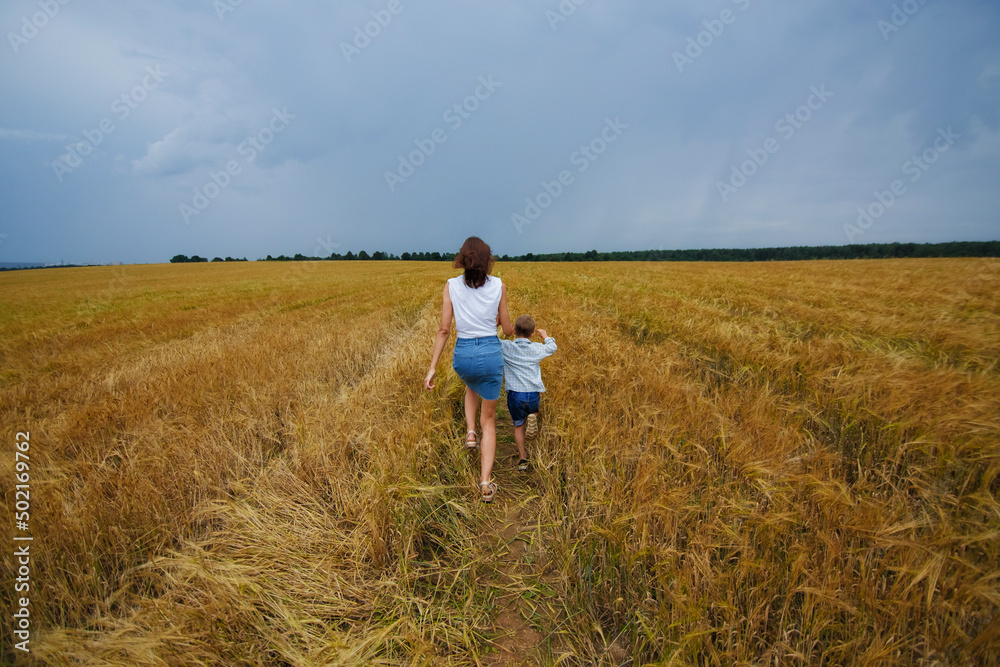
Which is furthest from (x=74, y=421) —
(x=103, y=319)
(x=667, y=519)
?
(x=103, y=319)

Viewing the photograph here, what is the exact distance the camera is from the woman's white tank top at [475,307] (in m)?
2.80

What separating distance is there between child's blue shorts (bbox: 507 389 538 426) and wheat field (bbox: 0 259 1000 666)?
265 millimetres

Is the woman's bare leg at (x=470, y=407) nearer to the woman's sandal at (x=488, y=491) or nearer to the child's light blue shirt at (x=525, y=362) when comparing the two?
the child's light blue shirt at (x=525, y=362)

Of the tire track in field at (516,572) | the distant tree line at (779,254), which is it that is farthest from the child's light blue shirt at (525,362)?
the distant tree line at (779,254)

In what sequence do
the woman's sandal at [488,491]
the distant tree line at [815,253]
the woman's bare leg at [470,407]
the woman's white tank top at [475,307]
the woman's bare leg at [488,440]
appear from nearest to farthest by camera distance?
the woman's sandal at [488,491]
the woman's bare leg at [488,440]
the woman's white tank top at [475,307]
the woman's bare leg at [470,407]
the distant tree line at [815,253]

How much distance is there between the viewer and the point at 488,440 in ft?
9.09

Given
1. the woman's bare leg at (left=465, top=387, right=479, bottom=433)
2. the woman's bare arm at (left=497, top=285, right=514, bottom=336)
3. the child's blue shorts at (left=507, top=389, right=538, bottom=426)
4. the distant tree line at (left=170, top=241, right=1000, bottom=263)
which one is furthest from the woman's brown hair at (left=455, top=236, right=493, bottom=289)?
the distant tree line at (left=170, top=241, right=1000, bottom=263)

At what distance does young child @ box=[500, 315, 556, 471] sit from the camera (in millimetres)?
3137

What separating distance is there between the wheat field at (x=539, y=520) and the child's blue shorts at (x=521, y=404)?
265 millimetres

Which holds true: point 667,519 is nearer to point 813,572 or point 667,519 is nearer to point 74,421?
point 813,572

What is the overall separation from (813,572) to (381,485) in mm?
2187

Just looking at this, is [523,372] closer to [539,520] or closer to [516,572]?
[539,520]

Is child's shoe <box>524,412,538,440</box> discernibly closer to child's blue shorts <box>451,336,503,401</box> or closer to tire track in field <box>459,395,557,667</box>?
tire track in field <box>459,395,557,667</box>

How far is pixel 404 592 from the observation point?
1.77 metres
